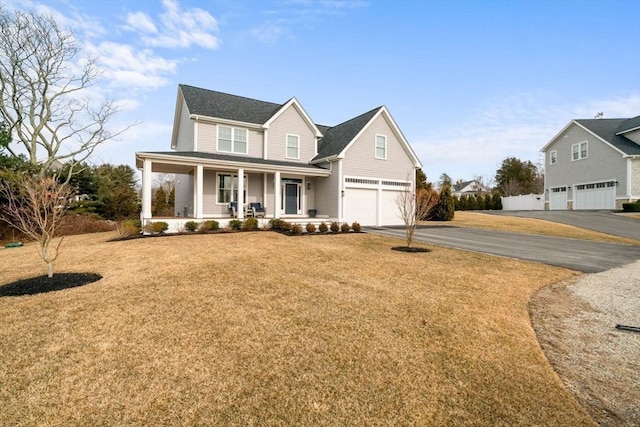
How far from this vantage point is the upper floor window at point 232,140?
1814 cm

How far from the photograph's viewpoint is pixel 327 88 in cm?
1952

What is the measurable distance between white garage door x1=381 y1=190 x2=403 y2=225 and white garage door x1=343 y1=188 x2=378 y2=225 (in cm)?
70

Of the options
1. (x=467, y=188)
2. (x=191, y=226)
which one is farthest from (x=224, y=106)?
(x=467, y=188)

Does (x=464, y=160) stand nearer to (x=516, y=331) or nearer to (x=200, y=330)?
(x=516, y=331)

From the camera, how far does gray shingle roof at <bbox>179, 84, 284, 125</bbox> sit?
18.0 metres

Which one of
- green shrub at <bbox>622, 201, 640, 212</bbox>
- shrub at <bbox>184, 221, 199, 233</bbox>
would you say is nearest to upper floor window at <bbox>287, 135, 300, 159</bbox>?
shrub at <bbox>184, 221, 199, 233</bbox>

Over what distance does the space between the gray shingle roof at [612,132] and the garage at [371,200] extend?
73.7 ft

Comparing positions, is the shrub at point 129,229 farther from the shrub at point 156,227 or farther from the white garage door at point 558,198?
the white garage door at point 558,198

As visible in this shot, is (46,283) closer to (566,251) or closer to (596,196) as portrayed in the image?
(566,251)

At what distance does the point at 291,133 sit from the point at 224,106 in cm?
456

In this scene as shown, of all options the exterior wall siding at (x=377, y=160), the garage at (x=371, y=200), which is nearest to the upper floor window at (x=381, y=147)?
the exterior wall siding at (x=377, y=160)

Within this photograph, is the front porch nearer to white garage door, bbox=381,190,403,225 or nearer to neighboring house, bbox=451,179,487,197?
white garage door, bbox=381,190,403,225

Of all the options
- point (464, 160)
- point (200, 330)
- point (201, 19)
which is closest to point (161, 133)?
point (201, 19)

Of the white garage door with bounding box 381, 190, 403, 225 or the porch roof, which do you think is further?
the white garage door with bounding box 381, 190, 403, 225
